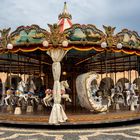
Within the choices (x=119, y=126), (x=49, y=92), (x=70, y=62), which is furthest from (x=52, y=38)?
(x=70, y=62)

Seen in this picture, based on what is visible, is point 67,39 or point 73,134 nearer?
point 73,134

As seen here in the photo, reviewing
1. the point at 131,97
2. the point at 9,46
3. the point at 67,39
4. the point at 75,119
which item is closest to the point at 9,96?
the point at 9,46

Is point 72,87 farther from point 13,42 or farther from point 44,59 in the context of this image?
point 13,42

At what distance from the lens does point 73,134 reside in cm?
908

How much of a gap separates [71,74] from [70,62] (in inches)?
27.5

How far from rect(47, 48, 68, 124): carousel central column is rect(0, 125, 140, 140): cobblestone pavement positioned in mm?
439

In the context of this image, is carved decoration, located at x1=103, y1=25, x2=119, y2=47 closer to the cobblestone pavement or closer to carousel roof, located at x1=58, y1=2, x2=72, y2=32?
the cobblestone pavement

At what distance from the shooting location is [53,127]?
33.5 feet

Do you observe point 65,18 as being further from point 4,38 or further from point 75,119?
point 75,119

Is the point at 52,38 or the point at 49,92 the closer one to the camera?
the point at 52,38

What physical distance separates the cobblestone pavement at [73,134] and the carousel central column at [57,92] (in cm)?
44

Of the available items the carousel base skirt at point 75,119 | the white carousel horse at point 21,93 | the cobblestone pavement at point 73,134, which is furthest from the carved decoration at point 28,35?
the cobblestone pavement at point 73,134

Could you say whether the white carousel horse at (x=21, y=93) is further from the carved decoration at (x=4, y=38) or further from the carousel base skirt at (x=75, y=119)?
A: the carved decoration at (x=4, y=38)

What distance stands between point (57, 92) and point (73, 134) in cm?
190
